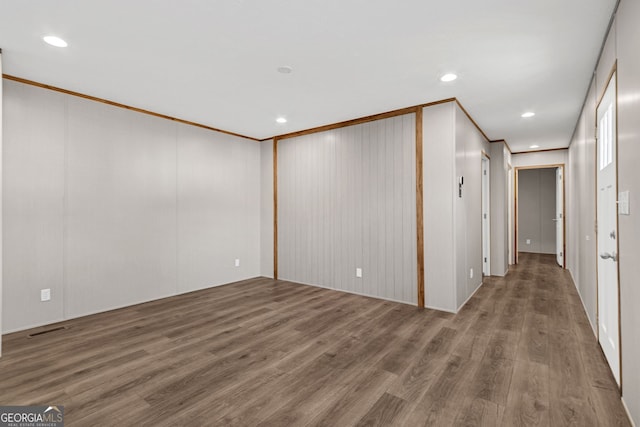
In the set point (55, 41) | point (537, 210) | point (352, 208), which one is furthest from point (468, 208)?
point (537, 210)

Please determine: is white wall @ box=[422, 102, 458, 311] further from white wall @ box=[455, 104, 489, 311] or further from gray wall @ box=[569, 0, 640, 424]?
gray wall @ box=[569, 0, 640, 424]

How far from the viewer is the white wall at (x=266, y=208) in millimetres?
5883

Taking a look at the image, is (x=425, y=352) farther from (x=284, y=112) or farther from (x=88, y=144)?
(x=88, y=144)

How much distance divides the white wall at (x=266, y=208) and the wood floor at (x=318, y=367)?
1950 millimetres

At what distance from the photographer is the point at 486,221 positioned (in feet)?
20.1

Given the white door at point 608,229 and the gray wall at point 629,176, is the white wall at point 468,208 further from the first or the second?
the gray wall at point 629,176

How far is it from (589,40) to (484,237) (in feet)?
13.6

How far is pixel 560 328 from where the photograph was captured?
3.29 meters

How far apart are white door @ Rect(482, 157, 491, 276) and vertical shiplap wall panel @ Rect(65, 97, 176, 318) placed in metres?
5.45

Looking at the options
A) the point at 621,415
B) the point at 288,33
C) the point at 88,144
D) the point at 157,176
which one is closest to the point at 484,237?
the point at 621,415

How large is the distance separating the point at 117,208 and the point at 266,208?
8.23 feet

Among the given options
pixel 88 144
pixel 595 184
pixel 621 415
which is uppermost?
pixel 88 144

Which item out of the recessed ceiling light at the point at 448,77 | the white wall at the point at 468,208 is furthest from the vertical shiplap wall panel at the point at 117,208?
the white wall at the point at 468,208
